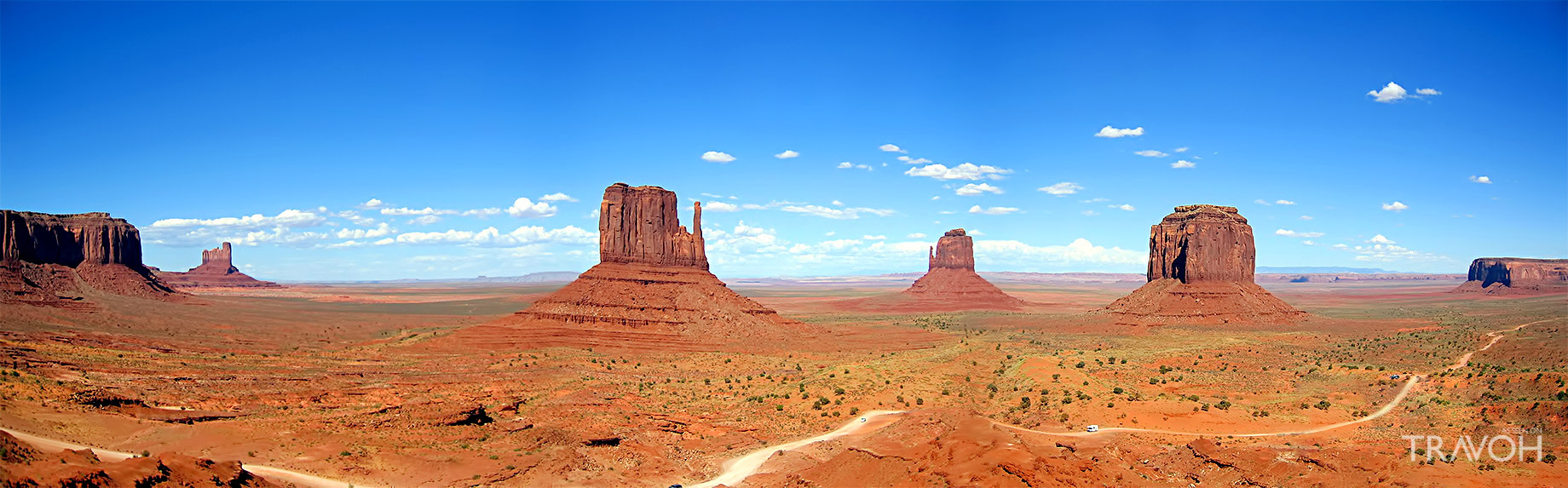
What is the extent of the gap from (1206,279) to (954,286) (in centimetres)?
6303

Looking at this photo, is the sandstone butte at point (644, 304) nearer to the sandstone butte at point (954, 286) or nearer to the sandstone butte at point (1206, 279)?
the sandstone butte at point (1206, 279)

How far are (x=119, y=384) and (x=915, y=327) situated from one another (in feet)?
249

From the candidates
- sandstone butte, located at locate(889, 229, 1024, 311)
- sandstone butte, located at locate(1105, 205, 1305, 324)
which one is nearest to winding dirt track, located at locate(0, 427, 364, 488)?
sandstone butte, located at locate(1105, 205, 1305, 324)

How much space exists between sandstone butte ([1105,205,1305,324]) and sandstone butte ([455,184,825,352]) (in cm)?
4103

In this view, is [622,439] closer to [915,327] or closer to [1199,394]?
[1199,394]

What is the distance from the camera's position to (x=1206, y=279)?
303 ft

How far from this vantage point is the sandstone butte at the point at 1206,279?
87.4m

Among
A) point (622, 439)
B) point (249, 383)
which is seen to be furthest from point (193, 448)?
point (249, 383)

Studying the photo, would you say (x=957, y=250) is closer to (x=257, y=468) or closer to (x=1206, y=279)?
(x=1206, y=279)

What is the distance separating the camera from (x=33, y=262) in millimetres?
97500

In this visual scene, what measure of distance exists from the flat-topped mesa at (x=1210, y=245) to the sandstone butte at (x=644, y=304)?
46.5 meters

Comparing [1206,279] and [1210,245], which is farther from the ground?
[1210,245]

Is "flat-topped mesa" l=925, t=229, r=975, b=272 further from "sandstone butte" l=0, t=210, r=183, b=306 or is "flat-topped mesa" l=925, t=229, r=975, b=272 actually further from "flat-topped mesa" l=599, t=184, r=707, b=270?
"sandstone butte" l=0, t=210, r=183, b=306

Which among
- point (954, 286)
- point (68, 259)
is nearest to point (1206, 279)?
point (954, 286)
